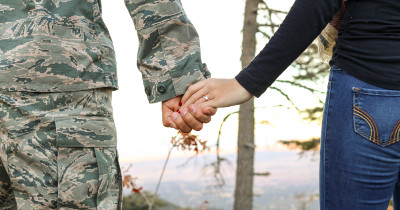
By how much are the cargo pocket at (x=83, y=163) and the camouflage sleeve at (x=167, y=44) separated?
0.35 m

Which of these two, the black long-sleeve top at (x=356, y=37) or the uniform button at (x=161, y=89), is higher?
the black long-sleeve top at (x=356, y=37)

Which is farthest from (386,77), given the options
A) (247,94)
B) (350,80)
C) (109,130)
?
(109,130)

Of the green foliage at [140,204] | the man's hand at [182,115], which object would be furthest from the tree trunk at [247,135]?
the man's hand at [182,115]

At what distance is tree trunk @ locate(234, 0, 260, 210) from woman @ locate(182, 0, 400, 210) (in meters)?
4.76

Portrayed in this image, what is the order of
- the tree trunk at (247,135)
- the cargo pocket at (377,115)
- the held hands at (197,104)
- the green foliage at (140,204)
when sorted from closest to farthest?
1. the cargo pocket at (377,115)
2. the held hands at (197,104)
3. the tree trunk at (247,135)
4. the green foliage at (140,204)

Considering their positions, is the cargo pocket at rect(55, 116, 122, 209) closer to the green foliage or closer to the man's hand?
the man's hand

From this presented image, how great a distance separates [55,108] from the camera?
181cm

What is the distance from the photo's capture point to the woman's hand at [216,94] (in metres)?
1.76

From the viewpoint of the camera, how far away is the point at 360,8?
151 centimetres

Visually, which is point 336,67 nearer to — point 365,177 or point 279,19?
point 365,177

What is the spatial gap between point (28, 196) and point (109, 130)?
42cm

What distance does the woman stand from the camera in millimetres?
1481

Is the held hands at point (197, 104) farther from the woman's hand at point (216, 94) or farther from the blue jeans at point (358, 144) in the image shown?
the blue jeans at point (358, 144)

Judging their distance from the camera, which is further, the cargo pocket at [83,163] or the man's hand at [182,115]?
the man's hand at [182,115]
